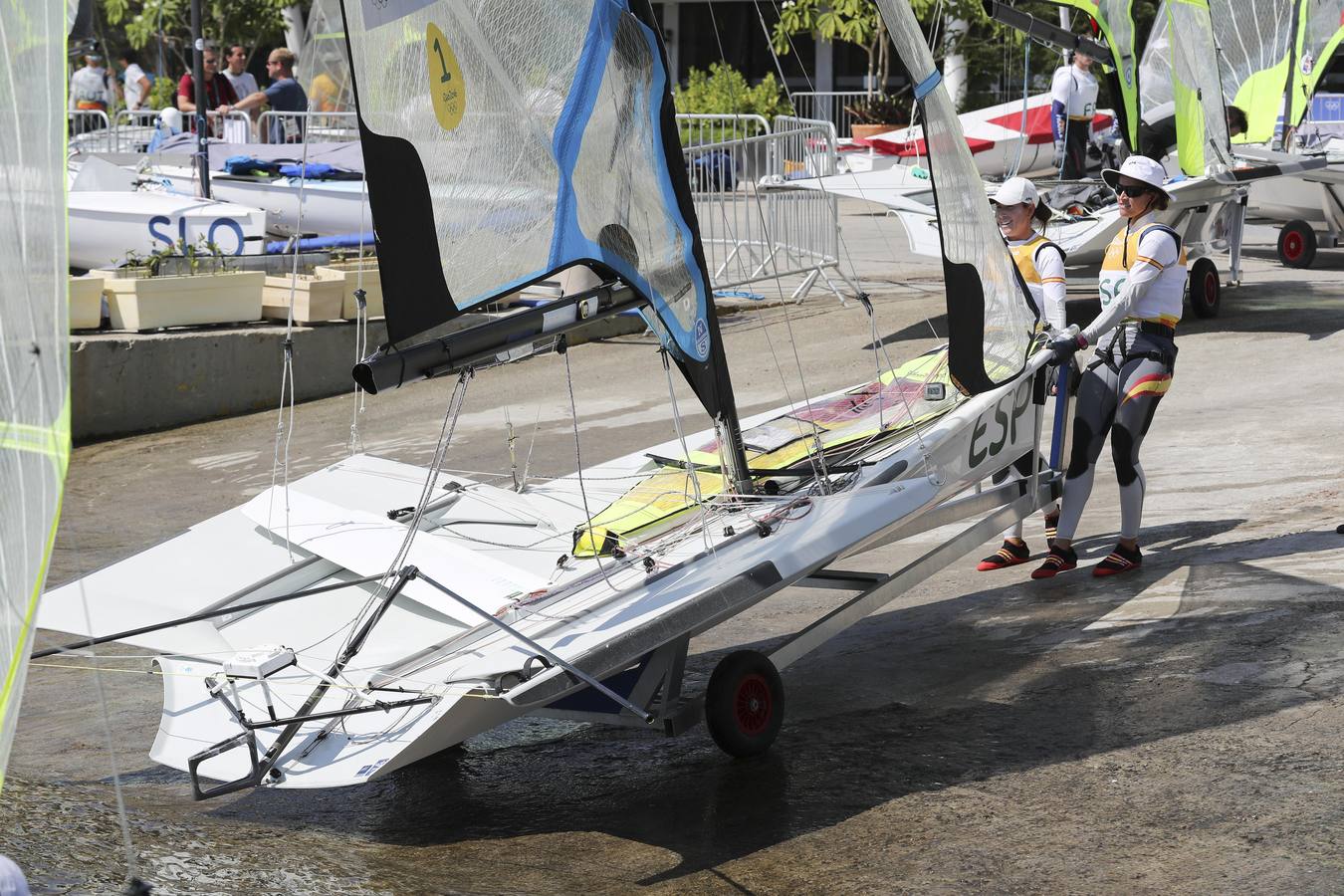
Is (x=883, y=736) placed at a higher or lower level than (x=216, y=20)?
lower

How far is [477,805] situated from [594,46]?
9.25ft

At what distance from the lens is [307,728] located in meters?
5.09

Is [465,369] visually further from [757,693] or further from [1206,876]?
[1206,876]

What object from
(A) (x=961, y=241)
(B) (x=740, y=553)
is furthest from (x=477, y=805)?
(A) (x=961, y=241)

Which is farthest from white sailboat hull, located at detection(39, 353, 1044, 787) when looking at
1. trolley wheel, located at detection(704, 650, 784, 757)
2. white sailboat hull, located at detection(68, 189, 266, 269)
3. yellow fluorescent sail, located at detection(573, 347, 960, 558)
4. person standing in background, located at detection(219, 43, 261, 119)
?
person standing in background, located at detection(219, 43, 261, 119)

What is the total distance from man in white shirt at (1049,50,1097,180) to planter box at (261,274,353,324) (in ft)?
27.2

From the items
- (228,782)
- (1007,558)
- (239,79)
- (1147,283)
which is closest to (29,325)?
(228,782)

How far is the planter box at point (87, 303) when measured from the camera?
38.9ft

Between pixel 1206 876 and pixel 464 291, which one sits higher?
pixel 464 291

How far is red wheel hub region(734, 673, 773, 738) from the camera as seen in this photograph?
5508mm

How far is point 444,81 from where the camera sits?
17.1 feet

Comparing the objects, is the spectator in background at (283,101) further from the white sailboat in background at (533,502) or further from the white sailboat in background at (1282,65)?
the white sailboat in background at (533,502)

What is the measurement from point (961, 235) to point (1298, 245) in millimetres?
10374

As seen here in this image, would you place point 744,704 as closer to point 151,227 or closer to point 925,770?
point 925,770
